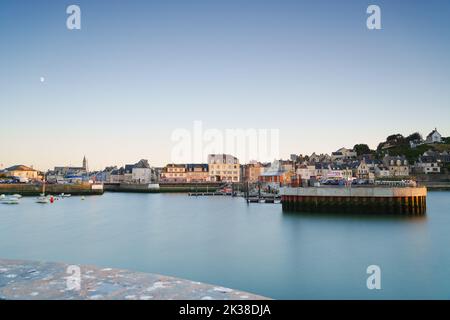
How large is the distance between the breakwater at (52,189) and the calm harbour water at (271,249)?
1862 inches

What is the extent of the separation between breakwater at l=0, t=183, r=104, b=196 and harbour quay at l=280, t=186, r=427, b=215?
61130 mm

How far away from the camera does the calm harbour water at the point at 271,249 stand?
14.6 m

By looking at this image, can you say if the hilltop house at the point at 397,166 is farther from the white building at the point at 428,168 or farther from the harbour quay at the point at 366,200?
the harbour quay at the point at 366,200

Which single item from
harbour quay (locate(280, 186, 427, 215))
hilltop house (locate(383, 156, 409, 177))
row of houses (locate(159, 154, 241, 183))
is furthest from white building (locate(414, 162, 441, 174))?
harbour quay (locate(280, 186, 427, 215))

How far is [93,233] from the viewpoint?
96.2ft

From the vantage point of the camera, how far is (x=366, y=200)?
116ft

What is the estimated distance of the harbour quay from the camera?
3481 cm

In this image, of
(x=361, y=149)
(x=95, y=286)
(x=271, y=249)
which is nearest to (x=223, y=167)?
(x=361, y=149)

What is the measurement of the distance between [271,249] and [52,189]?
73.5m

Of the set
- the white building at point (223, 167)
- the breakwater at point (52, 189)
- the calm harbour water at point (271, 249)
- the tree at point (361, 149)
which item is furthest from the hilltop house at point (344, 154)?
the calm harbour water at point (271, 249)

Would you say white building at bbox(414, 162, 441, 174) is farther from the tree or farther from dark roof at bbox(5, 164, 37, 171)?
dark roof at bbox(5, 164, 37, 171)

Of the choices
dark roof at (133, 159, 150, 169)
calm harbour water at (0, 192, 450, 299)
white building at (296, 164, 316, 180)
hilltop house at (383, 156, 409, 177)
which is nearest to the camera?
calm harbour water at (0, 192, 450, 299)

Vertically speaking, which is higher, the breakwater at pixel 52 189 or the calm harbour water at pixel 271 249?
the breakwater at pixel 52 189
